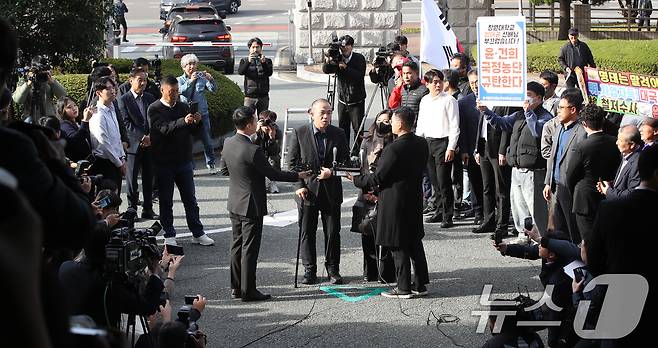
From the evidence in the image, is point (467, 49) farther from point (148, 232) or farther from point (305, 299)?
point (148, 232)

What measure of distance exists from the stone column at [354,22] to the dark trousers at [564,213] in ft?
58.3

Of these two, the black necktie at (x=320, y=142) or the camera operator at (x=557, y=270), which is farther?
the black necktie at (x=320, y=142)

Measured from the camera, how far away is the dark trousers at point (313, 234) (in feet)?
34.6

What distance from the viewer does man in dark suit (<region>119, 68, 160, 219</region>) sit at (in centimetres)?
1284

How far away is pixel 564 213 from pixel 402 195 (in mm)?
1830

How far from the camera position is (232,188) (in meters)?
10.0

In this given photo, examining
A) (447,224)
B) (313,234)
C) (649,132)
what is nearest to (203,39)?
(447,224)

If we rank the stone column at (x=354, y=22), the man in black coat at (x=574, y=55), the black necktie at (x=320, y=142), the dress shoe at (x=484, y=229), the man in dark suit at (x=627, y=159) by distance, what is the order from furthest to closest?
the stone column at (x=354, y=22)
the man in black coat at (x=574, y=55)
the dress shoe at (x=484, y=229)
the black necktie at (x=320, y=142)
the man in dark suit at (x=627, y=159)

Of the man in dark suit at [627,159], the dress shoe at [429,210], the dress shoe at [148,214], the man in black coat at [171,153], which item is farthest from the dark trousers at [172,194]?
the man in dark suit at [627,159]

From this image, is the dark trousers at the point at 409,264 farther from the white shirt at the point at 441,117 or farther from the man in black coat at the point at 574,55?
the man in black coat at the point at 574,55

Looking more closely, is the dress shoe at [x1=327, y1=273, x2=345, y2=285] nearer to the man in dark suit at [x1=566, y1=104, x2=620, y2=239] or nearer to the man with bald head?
the man in dark suit at [x1=566, y1=104, x2=620, y2=239]

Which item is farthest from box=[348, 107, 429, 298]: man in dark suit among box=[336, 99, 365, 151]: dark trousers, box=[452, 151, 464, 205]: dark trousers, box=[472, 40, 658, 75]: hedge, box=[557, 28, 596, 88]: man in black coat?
box=[472, 40, 658, 75]: hedge

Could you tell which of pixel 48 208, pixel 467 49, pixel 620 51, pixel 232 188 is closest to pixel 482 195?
pixel 232 188

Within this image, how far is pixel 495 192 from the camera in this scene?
1248cm
